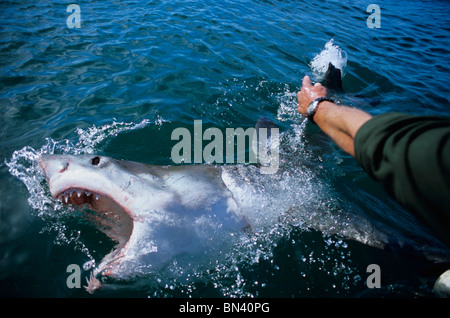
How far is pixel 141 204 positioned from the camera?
2.24 meters

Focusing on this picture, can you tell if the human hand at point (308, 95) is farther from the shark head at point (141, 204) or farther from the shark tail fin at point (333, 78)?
the shark tail fin at point (333, 78)

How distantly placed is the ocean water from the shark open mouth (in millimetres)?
207

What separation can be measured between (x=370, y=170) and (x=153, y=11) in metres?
9.13

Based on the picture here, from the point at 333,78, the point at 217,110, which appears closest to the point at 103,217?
the point at 217,110

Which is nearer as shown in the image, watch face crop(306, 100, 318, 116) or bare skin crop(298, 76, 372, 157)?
bare skin crop(298, 76, 372, 157)

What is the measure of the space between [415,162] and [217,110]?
4.00 metres

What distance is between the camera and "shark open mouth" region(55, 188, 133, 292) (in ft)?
7.17

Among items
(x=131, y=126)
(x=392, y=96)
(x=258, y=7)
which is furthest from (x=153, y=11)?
(x=392, y=96)

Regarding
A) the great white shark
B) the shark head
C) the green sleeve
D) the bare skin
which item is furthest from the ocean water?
the green sleeve

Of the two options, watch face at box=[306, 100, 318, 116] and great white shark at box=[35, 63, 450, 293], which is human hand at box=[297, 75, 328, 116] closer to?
watch face at box=[306, 100, 318, 116]

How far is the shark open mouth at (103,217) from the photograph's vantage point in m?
2.19
